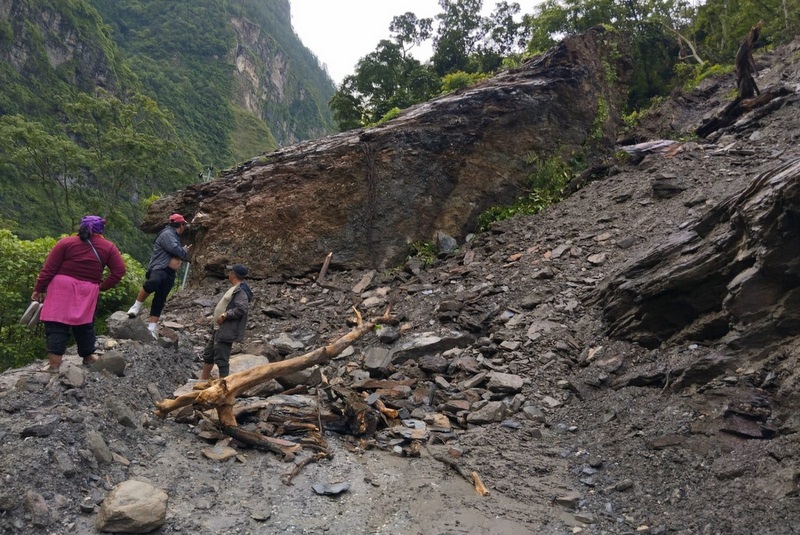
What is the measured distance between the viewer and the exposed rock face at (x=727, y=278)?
5.24 m

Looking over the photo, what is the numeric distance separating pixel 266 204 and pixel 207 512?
897 centimetres

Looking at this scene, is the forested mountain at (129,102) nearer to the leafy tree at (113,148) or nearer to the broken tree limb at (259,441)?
the leafy tree at (113,148)

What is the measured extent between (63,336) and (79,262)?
2.44ft

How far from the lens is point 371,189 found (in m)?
12.3

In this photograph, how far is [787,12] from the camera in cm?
1998

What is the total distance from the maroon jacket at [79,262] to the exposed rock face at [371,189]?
20.9 ft

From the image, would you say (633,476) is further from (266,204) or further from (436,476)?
(266,204)

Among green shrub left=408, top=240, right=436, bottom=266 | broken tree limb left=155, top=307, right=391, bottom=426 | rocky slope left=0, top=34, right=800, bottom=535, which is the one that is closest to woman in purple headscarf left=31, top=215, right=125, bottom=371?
rocky slope left=0, top=34, right=800, bottom=535

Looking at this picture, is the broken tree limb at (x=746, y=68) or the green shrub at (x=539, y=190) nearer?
the green shrub at (x=539, y=190)

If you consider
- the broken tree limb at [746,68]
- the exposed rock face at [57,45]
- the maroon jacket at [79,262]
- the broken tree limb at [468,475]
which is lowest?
the broken tree limb at [468,475]

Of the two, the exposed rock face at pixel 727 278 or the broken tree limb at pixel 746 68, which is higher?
the broken tree limb at pixel 746 68

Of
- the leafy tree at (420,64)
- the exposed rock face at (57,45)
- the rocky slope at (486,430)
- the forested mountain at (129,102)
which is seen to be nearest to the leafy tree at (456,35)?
the leafy tree at (420,64)

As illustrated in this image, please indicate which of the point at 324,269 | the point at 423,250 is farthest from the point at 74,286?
the point at 423,250

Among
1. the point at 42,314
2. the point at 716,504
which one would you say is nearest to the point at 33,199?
the point at 42,314
